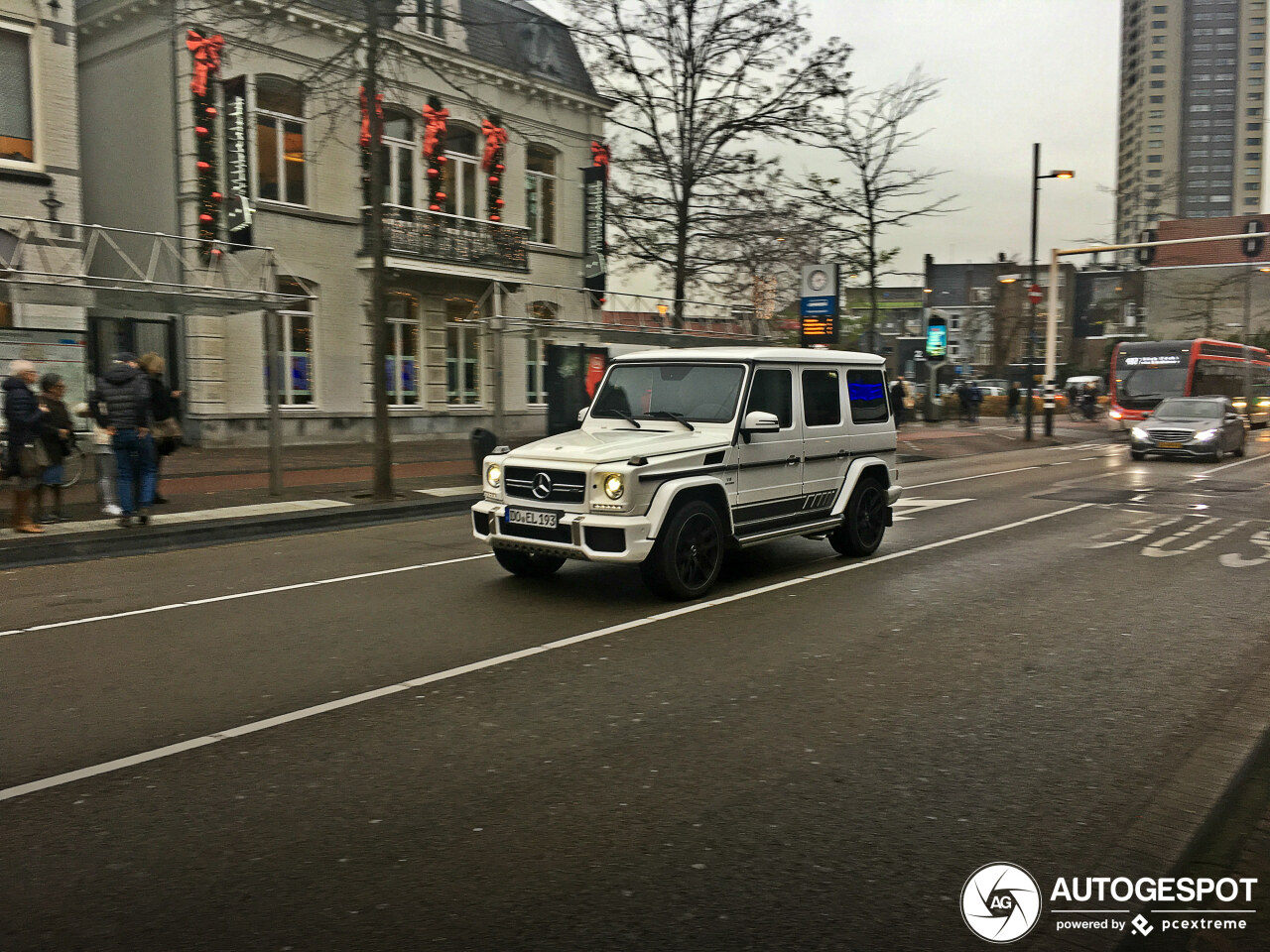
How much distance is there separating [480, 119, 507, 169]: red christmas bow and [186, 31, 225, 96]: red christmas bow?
7787 millimetres

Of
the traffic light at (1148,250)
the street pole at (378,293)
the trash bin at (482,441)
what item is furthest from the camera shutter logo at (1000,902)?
the traffic light at (1148,250)

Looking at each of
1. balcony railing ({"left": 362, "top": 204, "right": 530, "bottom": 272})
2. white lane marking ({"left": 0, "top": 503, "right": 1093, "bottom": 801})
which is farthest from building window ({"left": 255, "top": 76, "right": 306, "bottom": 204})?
white lane marking ({"left": 0, "top": 503, "right": 1093, "bottom": 801})

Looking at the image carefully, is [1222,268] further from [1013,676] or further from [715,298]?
[1013,676]

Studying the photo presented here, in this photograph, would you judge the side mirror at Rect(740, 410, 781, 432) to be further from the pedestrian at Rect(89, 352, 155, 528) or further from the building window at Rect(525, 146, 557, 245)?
the building window at Rect(525, 146, 557, 245)

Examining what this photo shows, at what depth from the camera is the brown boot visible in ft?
36.8

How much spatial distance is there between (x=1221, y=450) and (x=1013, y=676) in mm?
20435

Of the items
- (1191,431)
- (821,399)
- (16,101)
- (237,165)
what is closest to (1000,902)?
(821,399)

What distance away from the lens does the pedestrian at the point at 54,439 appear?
38.3 feet

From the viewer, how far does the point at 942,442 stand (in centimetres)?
2975

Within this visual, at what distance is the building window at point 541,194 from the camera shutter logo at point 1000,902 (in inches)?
1113

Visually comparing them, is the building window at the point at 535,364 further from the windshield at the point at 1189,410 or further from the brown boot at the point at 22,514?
the brown boot at the point at 22,514

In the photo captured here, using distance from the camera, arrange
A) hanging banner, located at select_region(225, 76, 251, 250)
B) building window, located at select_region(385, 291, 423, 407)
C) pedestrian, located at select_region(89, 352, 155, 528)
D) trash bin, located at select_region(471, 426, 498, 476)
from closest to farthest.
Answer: pedestrian, located at select_region(89, 352, 155, 528) < trash bin, located at select_region(471, 426, 498, 476) < hanging banner, located at select_region(225, 76, 251, 250) < building window, located at select_region(385, 291, 423, 407)

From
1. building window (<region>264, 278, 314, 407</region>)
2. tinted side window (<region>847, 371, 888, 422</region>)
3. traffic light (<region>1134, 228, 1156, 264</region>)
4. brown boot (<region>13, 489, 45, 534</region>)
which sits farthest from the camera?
traffic light (<region>1134, 228, 1156, 264</region>)

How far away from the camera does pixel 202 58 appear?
21.5 meters
